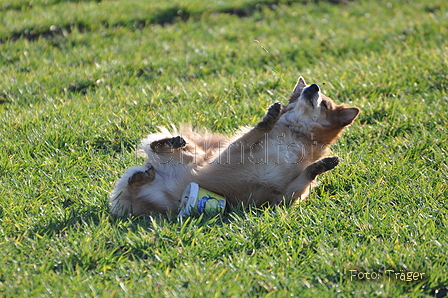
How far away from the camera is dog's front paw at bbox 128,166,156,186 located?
12.9 ft

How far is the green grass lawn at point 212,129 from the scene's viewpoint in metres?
3.12

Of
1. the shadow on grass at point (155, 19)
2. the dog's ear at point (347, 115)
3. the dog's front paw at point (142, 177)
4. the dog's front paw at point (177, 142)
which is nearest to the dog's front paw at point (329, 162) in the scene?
the dog's ear at point (347, 115)

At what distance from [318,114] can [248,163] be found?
95 centimetres

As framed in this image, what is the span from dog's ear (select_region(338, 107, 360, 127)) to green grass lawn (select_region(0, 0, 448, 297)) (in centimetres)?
37

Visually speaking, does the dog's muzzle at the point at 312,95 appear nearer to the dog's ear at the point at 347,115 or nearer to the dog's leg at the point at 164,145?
the dog's ear at the point at 347,115

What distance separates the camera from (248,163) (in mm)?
4129

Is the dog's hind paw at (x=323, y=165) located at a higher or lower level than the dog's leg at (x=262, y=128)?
lower

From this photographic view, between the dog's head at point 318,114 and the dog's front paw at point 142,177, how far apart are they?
4.55 feet

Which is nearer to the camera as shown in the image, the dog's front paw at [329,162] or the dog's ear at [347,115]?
the dog's front paw at [329,162]

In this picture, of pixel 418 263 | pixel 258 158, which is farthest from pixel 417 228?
pixel 258 158

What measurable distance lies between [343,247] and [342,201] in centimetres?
73

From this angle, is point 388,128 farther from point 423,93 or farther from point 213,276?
point 213,276

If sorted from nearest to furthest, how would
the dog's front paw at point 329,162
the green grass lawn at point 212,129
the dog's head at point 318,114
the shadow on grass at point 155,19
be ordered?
the green grass lawn at point 212,129 < the dog's front paw at point 329,162 < the dog's head at point 318,114 < the shadow on grass at point 155,19

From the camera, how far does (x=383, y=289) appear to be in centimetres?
296
